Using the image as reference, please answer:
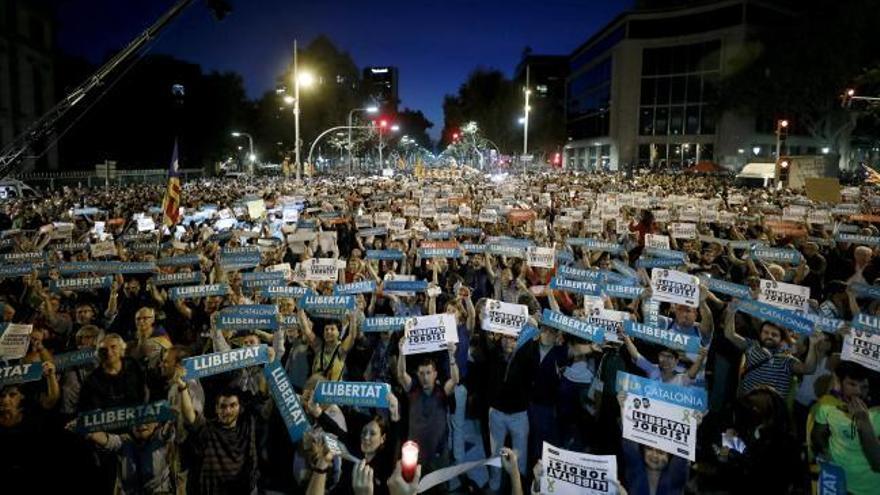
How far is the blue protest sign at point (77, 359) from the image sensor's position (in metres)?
5.69

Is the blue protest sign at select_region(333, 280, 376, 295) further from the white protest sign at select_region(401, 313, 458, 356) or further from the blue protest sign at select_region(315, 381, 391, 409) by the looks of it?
the blue protest sign at select_region(315, 381, 391, 409)

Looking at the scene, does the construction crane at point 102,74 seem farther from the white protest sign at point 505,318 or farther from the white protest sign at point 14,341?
the white protest sign at point 505,318

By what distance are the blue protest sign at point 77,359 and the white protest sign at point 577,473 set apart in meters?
4.20

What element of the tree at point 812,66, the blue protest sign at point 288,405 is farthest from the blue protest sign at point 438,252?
the tree at point 812,66

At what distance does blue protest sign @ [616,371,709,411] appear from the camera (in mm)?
4285

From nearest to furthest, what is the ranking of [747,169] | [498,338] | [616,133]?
[498,338] → [747,169] → [616,133]

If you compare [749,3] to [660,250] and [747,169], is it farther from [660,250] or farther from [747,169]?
[660,250]

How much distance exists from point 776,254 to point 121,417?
29.2 ft

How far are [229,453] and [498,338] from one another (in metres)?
2.83

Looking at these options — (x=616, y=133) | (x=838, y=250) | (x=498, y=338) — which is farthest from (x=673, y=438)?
(x=616, y=133)

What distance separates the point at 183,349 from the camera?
20.2 ft

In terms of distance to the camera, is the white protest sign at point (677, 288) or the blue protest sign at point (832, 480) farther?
the white protest sign at point (677, 288)

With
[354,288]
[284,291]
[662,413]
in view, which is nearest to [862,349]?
[662,413]

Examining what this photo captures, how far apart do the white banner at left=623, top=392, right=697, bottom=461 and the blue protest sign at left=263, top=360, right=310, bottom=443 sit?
2.35m
